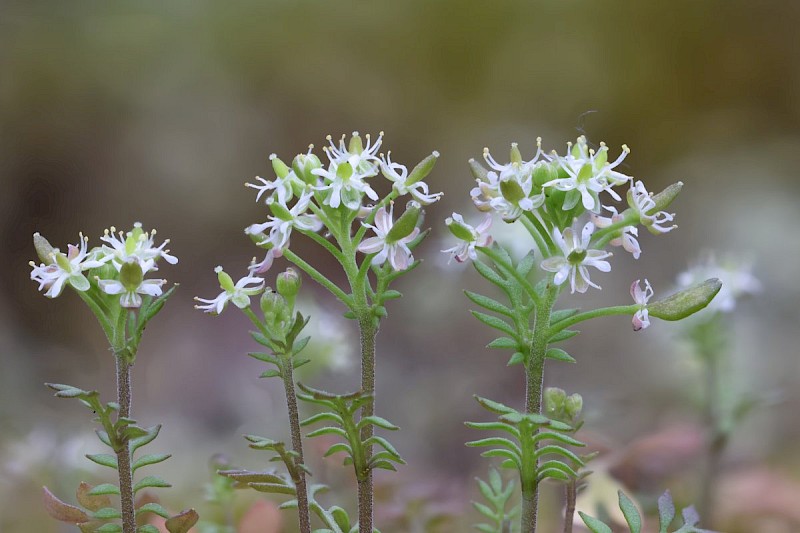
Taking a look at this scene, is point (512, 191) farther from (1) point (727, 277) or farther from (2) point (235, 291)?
(1) point (727, 277)

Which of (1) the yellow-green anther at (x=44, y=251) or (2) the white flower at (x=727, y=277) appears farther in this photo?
(2) the white flower at (x=727, y=277)

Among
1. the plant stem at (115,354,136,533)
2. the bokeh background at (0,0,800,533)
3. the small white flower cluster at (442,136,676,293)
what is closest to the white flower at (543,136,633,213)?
the small white flower cluster at (442,136,676,293)

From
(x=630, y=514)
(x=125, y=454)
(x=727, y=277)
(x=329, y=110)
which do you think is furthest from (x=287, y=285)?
(x=329, y=110)

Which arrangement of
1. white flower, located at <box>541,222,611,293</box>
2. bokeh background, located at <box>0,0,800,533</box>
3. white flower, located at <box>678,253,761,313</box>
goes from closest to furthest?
white flower, located at <box>541,222,611,293</box>
white flower, located at <box>678,253,761,313</box>
bokeh background, located at <box>0,0,800,533</box>

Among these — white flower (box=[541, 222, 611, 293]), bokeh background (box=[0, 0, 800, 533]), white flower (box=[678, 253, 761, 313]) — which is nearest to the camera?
white flower (box=[541, 222, 611, 293])

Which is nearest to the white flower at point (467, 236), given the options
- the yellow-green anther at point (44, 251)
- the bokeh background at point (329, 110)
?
the yellow-green anther at point (44, 251)

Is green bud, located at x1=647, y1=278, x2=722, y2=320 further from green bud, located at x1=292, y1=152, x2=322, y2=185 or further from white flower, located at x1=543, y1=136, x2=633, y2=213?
green bud, located at x1=292, y1=152, x2=322, y2=185

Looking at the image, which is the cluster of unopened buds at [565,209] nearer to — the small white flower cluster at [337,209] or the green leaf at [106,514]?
the small white flower cluster at [337,209]
